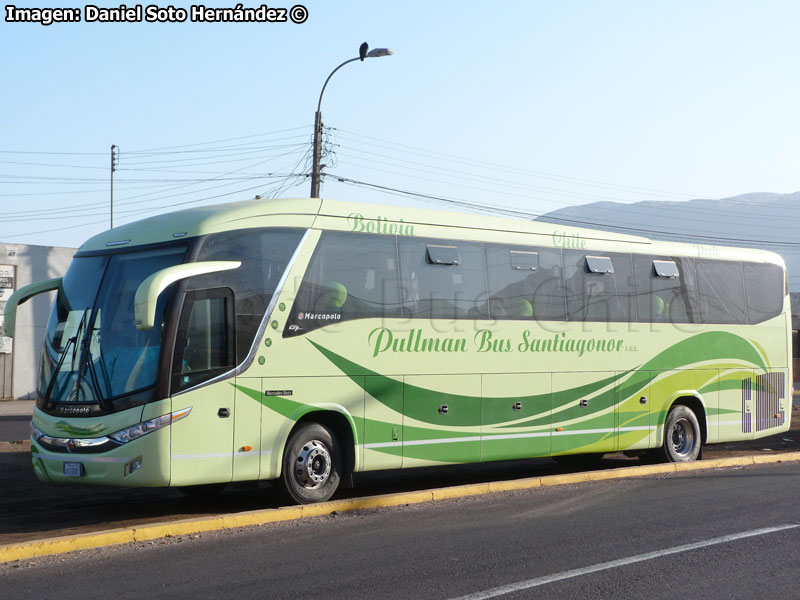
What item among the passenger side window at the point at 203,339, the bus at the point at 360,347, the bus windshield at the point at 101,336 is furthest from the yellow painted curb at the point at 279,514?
the bus windshield at the point at 101,336

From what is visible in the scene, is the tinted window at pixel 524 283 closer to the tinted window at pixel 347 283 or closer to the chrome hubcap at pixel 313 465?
the tinted window at pixel 347 283

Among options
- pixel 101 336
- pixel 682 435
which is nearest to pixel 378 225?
pixel 101 336

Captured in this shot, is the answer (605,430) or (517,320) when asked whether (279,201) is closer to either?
(517,320)

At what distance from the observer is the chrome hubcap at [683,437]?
16828 mm

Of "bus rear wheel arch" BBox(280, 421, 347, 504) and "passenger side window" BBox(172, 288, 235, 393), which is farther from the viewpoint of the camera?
"bus rear wheel arch" BBox(280, 421, 347, 504)

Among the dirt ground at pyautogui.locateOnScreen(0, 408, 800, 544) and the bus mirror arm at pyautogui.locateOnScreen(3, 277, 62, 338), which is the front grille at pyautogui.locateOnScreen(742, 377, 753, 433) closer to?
the dirt ground at pyautogui.locateOnScreen(0, 408, 800, 544)

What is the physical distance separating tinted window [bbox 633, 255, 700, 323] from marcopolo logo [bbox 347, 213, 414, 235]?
4.83 metres

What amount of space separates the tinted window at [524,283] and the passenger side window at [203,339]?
166 inches

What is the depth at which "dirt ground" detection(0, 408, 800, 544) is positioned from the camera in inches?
429

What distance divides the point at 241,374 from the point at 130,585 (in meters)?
3.82

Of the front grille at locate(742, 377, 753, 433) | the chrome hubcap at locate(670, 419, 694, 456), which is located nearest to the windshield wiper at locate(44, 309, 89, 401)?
the chrome hubcap at locate(670, 419, 694, 456)

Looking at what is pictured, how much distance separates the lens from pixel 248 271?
11336 millimetres

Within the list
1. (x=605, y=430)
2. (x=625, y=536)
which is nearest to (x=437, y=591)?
(x=625, y=536)

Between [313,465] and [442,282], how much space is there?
3.04 metres
